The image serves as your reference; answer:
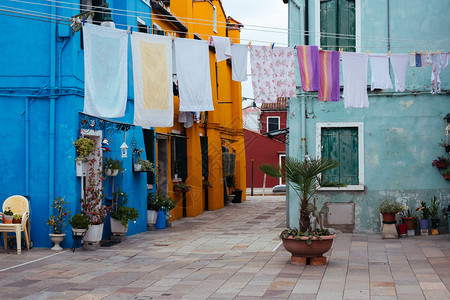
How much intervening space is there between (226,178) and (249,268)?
53.1ft

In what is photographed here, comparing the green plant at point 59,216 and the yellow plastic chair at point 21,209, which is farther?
the green plant at point 59,216

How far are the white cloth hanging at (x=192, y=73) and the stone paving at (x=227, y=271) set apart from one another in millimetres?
2881

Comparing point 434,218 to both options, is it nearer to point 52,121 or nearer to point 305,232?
point 305,232

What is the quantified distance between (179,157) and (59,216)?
788cm

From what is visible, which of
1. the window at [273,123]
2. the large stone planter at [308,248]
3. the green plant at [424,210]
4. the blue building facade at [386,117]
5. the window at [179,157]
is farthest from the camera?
the window at [273,123]

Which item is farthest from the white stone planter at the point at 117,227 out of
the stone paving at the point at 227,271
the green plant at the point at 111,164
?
the green plant at the point at 111,164

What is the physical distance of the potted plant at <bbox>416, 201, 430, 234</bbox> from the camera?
1320 centimetres

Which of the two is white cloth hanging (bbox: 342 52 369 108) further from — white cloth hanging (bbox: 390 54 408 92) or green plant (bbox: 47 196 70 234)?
green plant (bbox: 47 196 70 234)

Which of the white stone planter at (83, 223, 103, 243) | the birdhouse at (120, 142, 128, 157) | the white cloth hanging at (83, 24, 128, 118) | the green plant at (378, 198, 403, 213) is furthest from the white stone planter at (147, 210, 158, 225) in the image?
the green plant at (378, 198, 403, 213)

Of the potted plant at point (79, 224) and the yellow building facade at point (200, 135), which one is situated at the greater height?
the yellow building facade at point (200, 135)

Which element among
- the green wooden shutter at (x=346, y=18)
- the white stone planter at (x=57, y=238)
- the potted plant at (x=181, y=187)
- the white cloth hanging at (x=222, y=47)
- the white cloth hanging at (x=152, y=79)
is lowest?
the white stone planter at (x=57, y=238)

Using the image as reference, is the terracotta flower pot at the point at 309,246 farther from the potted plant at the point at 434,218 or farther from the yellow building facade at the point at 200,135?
the yellow building facade at the point at 200,135

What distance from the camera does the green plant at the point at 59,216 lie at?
11.2m

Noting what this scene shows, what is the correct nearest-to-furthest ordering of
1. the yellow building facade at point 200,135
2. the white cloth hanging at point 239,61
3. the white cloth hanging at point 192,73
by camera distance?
1. the white cloth hanging at point 192,73
2. the white cloth hanging at point 239,61
3. the yellow building facade at point 200,135
